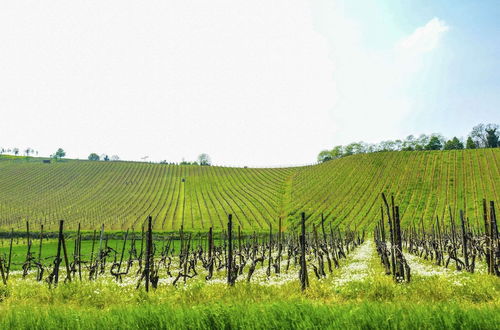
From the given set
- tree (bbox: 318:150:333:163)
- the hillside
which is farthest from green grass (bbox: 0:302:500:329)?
tree (bbox: 318:150:333:163)

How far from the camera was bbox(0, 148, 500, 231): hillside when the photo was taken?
80.1 metres

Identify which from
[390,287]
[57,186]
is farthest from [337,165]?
[390,287]

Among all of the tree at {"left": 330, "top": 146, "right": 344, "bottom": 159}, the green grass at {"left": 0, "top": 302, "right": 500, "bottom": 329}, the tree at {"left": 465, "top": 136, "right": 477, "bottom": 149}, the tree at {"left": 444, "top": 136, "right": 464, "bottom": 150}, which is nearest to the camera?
the green grass at {"left": 0, "top": 302, "right": 500, "bottom": 329}

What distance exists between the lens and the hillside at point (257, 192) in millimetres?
80125

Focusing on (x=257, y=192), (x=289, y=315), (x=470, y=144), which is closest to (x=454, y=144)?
(x=470, y=144)

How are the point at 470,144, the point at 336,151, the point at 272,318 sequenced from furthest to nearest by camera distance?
the point at 336,151
the point at 470,144
the point at 272,318

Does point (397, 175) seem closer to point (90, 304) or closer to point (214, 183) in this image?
point (214, 183)

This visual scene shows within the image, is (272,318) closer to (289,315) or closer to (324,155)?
(289,315)

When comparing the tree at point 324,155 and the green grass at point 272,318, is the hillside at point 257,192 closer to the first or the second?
the tree at point 324,155

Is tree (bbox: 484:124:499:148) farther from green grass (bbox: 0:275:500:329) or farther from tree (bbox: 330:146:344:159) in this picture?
green grass (bbox: 0:275:500:329)

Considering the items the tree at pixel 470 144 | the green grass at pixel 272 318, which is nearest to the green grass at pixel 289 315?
the green grass at pixel 272 318

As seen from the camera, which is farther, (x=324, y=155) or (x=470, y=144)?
(x=324, y=155)

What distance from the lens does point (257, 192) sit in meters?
108

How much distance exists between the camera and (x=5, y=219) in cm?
8788
